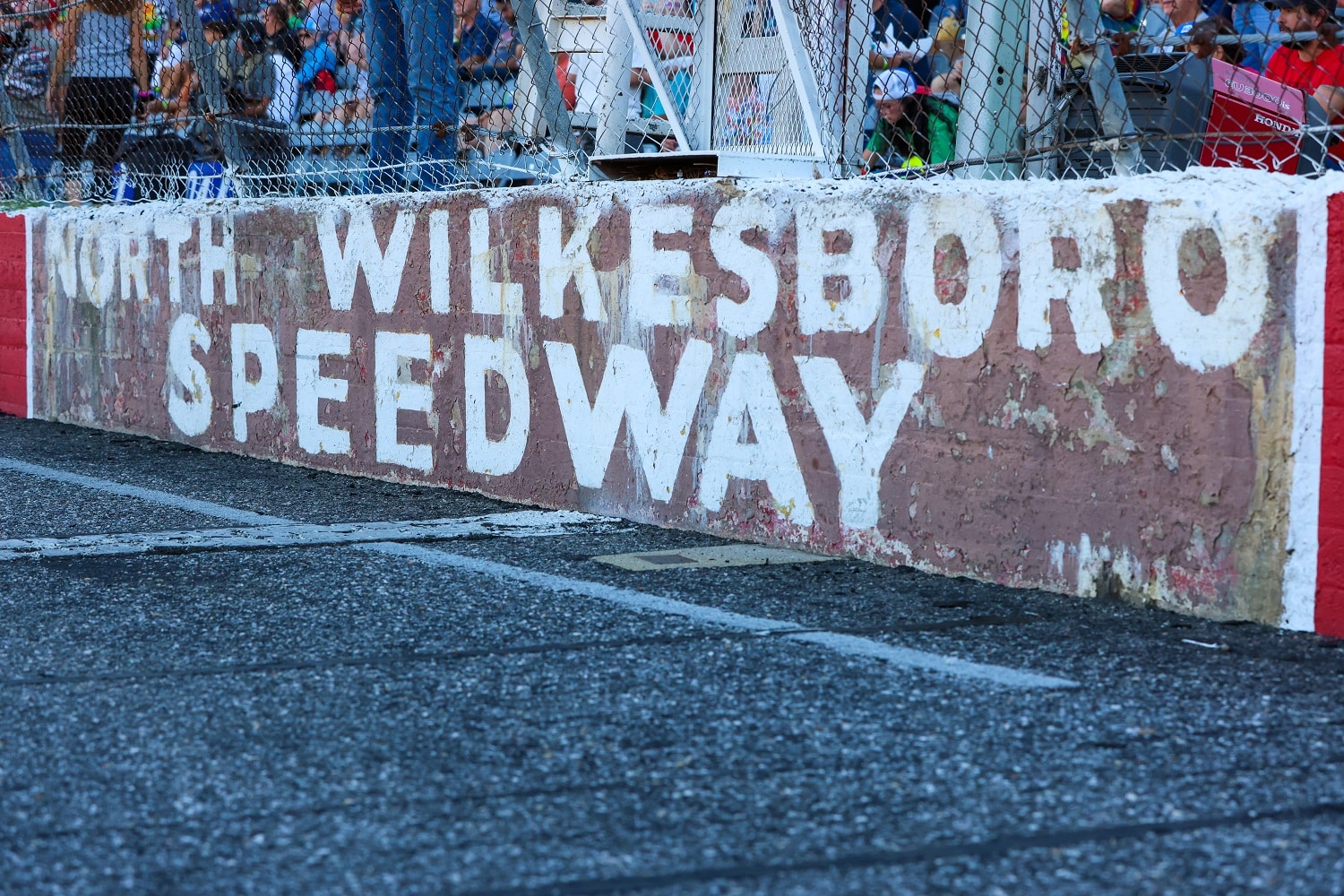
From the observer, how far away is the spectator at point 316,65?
757 cm

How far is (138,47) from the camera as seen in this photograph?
886cm

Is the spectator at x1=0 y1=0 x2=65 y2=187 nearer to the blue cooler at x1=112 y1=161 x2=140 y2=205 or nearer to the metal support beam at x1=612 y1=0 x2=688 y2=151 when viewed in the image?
the blue cooler at x1=112 y1=161 x2=140 y2=205

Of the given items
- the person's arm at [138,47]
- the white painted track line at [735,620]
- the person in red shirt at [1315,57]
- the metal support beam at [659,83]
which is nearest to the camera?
the white painted track line at [735,620]

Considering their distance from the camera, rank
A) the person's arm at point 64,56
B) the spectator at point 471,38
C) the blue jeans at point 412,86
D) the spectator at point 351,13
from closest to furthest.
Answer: the spectator at point 471,38 < the blue jeans at point 412,86 < the spectator at point 351,13 < the person's arm at point 64,56

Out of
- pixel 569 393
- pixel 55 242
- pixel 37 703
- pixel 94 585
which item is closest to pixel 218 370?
pixel 55 242

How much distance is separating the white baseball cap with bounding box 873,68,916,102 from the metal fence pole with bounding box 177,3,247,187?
3865 millimetres

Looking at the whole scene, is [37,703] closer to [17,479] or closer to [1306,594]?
[1306,594]

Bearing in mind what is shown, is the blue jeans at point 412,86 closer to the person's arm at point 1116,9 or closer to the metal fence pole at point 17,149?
the person's arm at point 1116,9

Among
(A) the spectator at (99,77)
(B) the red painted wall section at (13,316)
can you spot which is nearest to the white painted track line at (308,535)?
(A) the spectator at (99,77)

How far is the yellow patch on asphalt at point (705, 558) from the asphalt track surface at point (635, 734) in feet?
0.28

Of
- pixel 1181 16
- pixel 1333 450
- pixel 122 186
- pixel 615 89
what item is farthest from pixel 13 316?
pixel 1333 450

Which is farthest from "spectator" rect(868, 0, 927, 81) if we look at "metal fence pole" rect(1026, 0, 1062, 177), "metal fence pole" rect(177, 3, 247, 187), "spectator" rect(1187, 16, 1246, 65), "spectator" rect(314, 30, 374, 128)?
"metal fence pole" rect(177, 3, 247, 187)

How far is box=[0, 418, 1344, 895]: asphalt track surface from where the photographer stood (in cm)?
269

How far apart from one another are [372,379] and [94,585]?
243 cm
